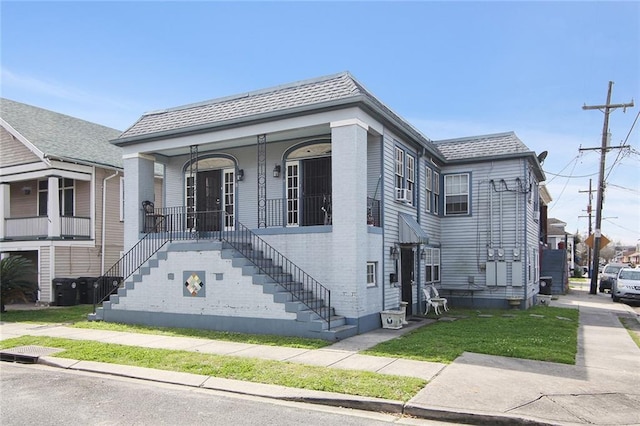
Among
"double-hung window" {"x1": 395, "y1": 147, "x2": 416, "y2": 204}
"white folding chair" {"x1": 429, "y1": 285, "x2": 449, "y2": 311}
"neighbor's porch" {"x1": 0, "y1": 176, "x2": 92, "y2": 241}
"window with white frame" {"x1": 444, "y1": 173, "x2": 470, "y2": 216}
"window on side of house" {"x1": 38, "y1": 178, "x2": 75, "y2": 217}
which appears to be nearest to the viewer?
"double-hung window" {"x1": 395, "y1": 147, "x2": 416, "y2": 204}

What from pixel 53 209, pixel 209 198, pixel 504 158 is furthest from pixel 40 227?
pixel 504 158

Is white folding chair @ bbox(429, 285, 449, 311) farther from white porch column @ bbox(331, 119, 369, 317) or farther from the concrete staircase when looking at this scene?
the concrete staircase

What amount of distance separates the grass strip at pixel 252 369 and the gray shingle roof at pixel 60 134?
11.4 meters

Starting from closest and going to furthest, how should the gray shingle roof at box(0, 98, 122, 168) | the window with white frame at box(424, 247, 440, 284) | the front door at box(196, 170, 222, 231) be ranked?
the front door at box(196, 170, 222, 231)
the window with white frame at box(424, 247, 440, 284)
the gray shingle roof at box(0, 98, 122, 168)

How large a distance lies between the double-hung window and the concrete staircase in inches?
170

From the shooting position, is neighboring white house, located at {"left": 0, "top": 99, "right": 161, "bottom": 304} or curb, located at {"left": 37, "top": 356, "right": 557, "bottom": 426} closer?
curb, located at {"left": 37, "top": 356, "right": 557, "bottom": 426}

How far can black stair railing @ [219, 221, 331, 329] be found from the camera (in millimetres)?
12398

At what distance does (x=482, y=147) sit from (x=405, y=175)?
4.95 metres

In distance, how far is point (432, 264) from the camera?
→ 18547 mm

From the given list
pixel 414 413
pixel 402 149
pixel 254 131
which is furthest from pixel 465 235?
pixel 414 413

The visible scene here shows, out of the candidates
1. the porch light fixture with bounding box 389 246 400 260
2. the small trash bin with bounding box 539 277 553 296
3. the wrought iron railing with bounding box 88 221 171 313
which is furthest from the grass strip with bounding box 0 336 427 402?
the small trash bin with bounding box 539 277 553 296

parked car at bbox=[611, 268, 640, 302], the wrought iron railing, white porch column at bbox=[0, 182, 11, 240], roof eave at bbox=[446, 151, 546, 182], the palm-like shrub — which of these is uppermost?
roof eave at bbox=[446, 151, 546, 182]

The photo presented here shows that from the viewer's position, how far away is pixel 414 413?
661 cm

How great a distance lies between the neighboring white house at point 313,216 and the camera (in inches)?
491
